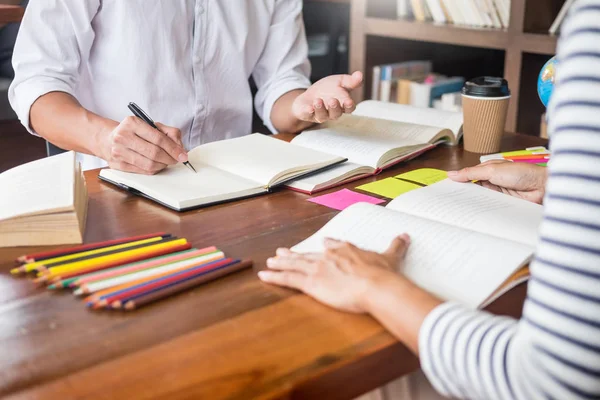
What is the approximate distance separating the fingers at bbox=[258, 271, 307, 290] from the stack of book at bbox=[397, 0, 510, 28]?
5.94 ft

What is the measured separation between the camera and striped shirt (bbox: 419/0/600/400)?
0.55 metres

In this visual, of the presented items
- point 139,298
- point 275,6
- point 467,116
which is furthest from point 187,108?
point 139,298

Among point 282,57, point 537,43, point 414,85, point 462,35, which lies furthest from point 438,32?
point 282,57

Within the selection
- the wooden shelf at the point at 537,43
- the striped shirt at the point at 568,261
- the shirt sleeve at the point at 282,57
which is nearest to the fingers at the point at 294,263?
the striped shirt at the point at 568,261

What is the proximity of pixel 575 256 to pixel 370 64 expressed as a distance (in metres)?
2.27

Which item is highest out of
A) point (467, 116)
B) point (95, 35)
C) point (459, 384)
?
point (95, 35)

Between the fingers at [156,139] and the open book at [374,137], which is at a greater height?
the fingers at [156,139]

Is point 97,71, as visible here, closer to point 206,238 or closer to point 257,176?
point 257,176

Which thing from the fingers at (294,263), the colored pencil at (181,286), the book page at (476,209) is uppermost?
the book page at (476,209)

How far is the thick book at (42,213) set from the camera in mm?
889

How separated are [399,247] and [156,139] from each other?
526 millimetres

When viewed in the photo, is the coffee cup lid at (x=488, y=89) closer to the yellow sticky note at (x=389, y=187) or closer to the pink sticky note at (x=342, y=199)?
the yellow sticky note at (x=389, y=187)

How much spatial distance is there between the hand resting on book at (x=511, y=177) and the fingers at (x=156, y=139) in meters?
0.49

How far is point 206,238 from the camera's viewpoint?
3.06ft
